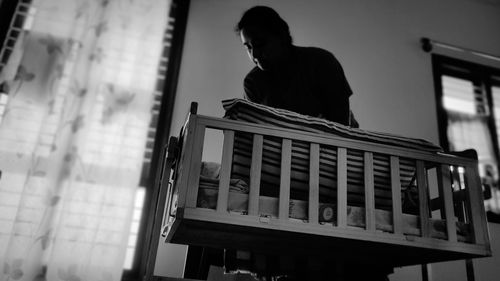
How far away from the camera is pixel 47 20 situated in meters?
2.49

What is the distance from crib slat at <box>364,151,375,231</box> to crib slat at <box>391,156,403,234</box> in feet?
0.22

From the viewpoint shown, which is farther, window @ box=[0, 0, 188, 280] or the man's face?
window @ box=[0, 0, 188, 280]

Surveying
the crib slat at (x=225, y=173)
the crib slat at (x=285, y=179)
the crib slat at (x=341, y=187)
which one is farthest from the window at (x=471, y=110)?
the crib slat at (x=225, y=173)

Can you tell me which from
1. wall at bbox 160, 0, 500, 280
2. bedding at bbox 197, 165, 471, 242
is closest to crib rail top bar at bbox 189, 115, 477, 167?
bedding at bbox 197, 165, 471, 242

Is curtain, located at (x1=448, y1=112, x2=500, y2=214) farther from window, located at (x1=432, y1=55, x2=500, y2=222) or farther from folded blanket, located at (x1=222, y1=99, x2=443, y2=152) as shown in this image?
folded blanket, located at (x1=222, y1=99, x2=443, y2=152)

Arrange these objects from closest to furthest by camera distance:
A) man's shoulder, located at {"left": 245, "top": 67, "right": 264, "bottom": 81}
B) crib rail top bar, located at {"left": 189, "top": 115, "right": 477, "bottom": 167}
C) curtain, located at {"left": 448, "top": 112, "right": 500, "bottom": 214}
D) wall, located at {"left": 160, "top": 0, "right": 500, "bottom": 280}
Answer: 1. crib rail top bar, located at {"left": 189, "top": 115, "right": 477, "bottom": 167}
2. man's shoulder, located at {"left": 245, "top": 67, "right": 264, "bottom": 81}
3. wall, located at {"left": 160, "top": 0, "right": 500, "bottom": 280}
4. curtain, located at {"left": 448, "top": 112, "right": 500, "bottom": 214}

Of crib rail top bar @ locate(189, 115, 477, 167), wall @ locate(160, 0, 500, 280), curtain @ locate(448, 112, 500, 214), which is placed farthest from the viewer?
curtain @ locate(448, 112, 500, 214)

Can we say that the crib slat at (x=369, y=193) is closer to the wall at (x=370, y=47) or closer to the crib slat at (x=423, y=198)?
the crib slat at (x=423, y=198)

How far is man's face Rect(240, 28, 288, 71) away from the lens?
1597 mm

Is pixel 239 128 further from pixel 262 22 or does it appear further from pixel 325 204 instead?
pixel 262 22

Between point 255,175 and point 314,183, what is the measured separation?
0.17m

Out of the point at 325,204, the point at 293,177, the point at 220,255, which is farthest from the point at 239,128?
the point at 220,255

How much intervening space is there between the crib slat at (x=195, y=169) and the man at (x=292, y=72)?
502 mm

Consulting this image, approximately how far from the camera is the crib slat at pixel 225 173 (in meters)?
1.09
